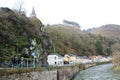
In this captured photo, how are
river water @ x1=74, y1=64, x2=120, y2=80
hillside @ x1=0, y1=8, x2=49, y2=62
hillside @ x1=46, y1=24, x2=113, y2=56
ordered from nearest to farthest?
hillside @ x1=0, y1=8, x2=49, y2=62, river water @ x1=74, y1=64, x2=120, y2=80, hillside @ x1=46, y1=24, x2=113, y2=56

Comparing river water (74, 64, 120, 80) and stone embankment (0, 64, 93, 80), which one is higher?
stone embankment (0, 64, 93, 80)

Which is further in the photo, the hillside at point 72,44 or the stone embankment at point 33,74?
the hillside at point 72,44

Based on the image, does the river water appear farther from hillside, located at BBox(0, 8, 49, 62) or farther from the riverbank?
the riverbank

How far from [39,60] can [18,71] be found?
2309 centimetres

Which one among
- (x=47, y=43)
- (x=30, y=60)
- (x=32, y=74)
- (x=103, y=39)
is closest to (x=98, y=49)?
(x=103, y=39)

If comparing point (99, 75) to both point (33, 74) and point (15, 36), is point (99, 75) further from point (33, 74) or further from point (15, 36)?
point (33, 74)

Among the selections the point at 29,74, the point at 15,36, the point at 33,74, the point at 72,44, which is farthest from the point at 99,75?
the point at 72,44

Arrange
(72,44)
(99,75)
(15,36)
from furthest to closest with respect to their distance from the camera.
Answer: (72,44) → (99,75) → (15,36)

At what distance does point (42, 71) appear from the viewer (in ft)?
110

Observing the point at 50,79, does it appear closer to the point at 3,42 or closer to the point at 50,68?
the point at 50,68

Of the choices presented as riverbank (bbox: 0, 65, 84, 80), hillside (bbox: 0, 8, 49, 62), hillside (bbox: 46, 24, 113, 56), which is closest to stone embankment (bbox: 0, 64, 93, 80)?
riverbank (bbox: 0, 65, 84, 80)

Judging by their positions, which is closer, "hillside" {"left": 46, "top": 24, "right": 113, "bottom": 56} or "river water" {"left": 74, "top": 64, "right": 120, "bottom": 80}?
"river water" {"left": 74, "top": 64, "right": 120, "bottom": 80}

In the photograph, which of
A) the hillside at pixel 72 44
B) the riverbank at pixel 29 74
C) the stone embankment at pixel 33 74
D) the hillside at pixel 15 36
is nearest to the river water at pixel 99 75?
the hillside at pixel 15 36

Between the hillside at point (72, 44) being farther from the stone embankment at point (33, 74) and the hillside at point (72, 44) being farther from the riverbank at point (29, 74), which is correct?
the riverbank at point (29, 74)
